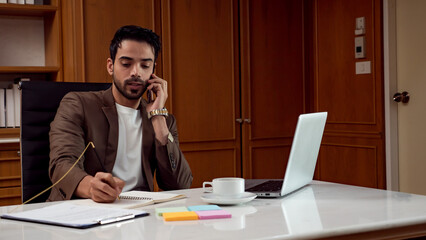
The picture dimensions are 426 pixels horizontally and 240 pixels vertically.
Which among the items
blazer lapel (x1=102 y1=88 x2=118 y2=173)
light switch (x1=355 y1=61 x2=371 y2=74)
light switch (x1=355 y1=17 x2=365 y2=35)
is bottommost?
blazer lapel (x1=102 y1=88 x2=118 y2=173)

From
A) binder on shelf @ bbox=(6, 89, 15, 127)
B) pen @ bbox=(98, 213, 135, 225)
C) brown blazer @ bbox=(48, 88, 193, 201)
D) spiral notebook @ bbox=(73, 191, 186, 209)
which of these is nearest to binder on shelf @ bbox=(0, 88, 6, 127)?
binder on shelf @ bbox=(6, 89, 15, 127)

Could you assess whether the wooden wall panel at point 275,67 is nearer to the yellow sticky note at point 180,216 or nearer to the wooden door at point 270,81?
the wooden door at point 270,81

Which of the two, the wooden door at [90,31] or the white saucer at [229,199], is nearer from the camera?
the white saucer at [229,199]

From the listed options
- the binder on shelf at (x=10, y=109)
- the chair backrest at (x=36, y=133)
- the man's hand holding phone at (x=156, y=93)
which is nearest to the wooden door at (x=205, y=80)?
the binder on shelf at (x=10, y=109)

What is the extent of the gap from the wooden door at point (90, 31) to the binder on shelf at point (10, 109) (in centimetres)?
37

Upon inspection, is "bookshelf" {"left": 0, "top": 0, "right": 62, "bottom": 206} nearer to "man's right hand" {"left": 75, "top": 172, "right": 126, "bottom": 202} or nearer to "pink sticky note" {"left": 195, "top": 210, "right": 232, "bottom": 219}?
"man's right hand" {"left": 75, "top": 172, "right": 126, "bottom": 202}

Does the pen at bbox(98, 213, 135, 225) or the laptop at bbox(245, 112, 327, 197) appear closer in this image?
the pen at bbox(98, 213, 135, 225)

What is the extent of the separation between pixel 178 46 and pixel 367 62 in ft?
4.61

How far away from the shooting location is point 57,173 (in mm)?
1871

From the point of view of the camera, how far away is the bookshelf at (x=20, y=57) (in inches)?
139

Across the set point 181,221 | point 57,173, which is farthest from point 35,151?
point 181,221

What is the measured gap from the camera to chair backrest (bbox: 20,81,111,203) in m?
2.04

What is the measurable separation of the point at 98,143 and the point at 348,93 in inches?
108

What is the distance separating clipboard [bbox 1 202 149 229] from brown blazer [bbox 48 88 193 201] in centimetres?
54
